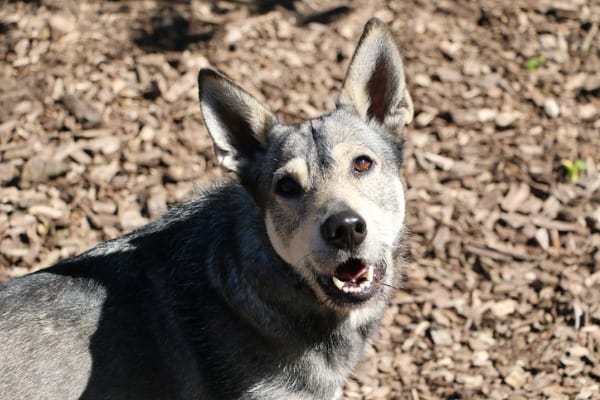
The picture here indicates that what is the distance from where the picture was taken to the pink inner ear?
492 cm

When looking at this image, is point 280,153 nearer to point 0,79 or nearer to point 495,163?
point 495,163

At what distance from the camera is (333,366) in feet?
15.8

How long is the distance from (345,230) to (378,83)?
4.39ft

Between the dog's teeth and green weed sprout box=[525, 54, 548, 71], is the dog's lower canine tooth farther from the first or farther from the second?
green weed sprout box=[525, 54, 548, 71]

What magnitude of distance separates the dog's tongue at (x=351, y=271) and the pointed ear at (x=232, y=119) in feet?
3.49

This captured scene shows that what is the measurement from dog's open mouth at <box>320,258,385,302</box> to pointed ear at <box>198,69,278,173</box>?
41.7 inches

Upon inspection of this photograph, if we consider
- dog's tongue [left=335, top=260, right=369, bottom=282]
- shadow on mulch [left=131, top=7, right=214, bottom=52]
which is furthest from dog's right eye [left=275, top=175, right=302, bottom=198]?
shadow on mulch [left=131, top=7, right=214, bottom=52]

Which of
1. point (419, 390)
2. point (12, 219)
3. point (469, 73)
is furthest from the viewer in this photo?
→ point (469, 73)

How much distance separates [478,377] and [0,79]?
556 cm

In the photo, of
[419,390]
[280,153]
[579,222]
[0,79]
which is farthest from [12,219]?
[579,222]

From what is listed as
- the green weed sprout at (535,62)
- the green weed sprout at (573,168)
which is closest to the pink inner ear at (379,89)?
the green weed sprout at (573,168)

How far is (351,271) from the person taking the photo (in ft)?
14.7

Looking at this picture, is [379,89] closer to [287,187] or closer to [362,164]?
[362,164]

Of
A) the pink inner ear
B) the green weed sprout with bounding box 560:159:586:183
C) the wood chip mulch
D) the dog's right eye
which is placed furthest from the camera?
the green weed sprout with bounding box 560:159:586:183
